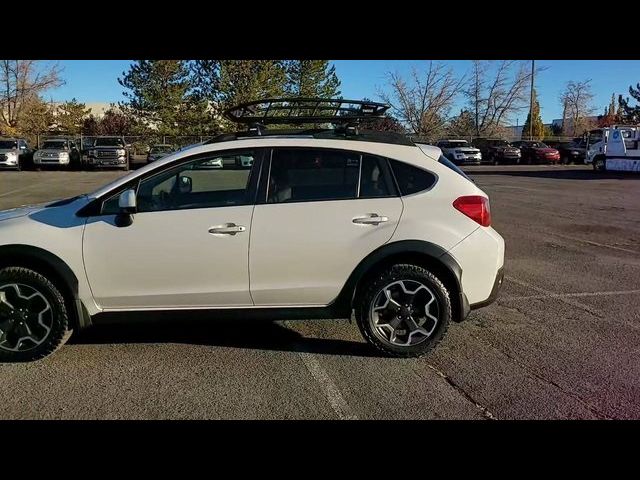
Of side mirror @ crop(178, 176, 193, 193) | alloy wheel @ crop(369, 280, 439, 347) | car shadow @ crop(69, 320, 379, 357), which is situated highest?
side mirror @ crop(178, 176, 193, 193)

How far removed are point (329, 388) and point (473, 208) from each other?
1829 mm

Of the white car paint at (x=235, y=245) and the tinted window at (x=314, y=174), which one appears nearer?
the white car paint at (x=235, y=245)

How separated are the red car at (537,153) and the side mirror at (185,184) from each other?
125ft

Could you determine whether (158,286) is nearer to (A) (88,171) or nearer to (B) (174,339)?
(B) (174,339)

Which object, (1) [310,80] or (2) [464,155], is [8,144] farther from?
(2) [464,155]

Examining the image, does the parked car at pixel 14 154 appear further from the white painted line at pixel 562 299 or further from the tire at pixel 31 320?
the white painted line at pixel 562 299

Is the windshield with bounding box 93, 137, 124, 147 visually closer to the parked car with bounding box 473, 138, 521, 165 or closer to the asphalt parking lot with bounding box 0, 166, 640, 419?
the parked car with bounding box 473, 138, 521, 165

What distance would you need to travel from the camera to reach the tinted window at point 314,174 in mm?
4266

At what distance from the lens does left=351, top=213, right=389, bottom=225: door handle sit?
4191mm

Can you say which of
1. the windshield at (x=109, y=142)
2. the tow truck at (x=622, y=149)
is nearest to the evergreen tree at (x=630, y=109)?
the tow truck at (x=622, y=149)

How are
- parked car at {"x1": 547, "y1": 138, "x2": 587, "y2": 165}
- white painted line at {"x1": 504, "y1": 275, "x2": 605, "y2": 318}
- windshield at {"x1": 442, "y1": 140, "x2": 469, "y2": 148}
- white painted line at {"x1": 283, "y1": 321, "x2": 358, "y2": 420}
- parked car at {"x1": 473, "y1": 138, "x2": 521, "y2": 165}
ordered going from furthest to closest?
parked car at {"x1": 547, "y1": 138, "x2": 587, "y2": 165} < parked car at {"x1": 473, "y1": 138, "x2": 521, "y2": 165} < windshield at {"x1": 442, "y1": 140, "x2": 469, "y2": 148} < white painted line at {"x1": 504, "y1": 275, "x2": 605, "y2": 318} < white painted line at {"x1": 283, "y1": 321, "x2": 358, "y2": 420}

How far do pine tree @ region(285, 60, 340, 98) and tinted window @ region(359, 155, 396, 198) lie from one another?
3442 centimetres

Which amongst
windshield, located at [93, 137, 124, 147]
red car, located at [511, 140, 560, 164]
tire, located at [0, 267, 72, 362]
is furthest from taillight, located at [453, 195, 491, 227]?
red car, located at [511, 140, 560, 164]
